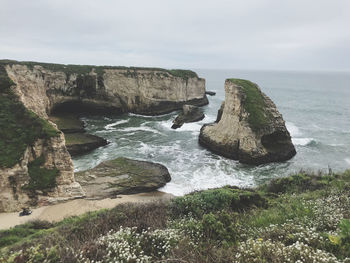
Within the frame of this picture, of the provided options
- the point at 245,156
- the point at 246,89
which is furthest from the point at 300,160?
the point at 246,89

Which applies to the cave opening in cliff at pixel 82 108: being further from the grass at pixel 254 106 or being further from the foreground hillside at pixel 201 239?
the foreground hillside at pixel 201 239

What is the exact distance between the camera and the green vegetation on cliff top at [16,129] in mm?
13836

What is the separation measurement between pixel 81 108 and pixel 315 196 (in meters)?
43.4

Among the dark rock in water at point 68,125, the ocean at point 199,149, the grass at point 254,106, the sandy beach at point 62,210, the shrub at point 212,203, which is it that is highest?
the grass at point 254,106

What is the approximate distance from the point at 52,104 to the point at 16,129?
26.3 m

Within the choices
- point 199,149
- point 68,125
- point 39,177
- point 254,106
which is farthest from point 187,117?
point 39,177

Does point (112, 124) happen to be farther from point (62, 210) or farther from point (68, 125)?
point (62, 210)

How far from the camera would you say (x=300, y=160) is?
23.5 m

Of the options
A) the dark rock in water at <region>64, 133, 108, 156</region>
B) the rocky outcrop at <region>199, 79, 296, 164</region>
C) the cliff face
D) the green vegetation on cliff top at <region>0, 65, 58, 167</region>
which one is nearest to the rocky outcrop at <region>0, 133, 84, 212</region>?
the green vegetation on cliff top at <region>0, 65, 58, 167</region>

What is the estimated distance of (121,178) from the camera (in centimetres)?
1808

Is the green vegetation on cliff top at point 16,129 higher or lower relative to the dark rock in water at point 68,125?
higher

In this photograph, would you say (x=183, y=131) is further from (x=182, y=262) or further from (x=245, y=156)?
(x=182, y=262)

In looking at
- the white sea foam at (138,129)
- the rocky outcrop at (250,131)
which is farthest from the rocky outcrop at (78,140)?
the rocky outcrop at (250,131)

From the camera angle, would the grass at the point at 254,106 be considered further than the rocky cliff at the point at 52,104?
Yes
